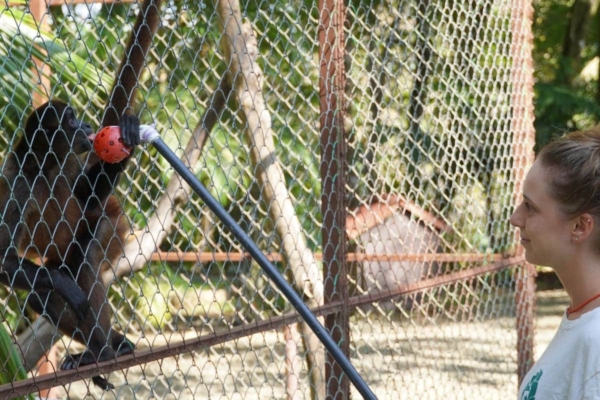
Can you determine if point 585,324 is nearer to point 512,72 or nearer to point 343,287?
point 343,287

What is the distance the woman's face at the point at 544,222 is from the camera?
1.89 metres

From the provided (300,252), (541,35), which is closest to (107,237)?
(300,252)

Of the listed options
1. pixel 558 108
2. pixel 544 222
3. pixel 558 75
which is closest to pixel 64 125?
pixel 544 222

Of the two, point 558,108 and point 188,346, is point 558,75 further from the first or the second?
point 188,346

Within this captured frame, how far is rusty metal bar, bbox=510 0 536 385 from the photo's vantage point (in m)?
5.00

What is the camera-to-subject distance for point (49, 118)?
3.02 meters

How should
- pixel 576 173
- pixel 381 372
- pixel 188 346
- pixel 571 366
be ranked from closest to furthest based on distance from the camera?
pixel 571 366 → pixel 576 173 → pixel 188 346 → pixel 381 372

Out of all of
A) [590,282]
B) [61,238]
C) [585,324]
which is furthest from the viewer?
[61,238]

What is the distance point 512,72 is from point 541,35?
39.1 ft

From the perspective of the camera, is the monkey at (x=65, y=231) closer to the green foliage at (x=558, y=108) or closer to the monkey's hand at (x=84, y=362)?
the monkey's hand at (x=84, y=362)

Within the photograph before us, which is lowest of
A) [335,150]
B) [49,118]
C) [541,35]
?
[335,150]

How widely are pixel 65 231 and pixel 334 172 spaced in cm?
113

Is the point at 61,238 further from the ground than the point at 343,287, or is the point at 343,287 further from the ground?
the point at 61,238

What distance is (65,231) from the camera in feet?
10.8
